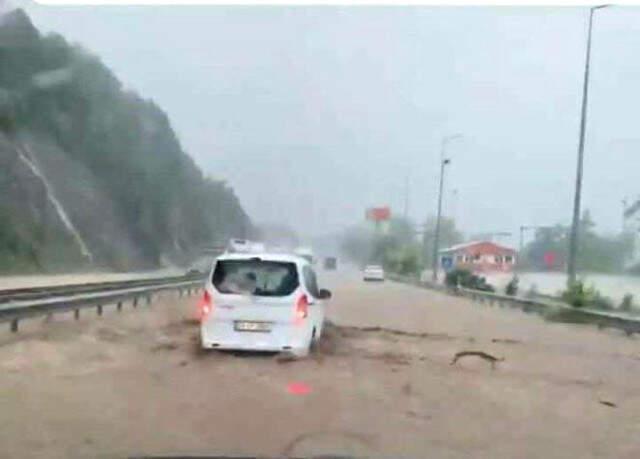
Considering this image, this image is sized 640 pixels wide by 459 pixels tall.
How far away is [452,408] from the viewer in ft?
32.1

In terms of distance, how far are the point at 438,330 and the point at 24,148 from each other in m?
15.3

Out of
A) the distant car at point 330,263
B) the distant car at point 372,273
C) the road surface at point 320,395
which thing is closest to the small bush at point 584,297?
the road surface at point 320,395

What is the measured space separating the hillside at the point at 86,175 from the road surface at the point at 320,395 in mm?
2324

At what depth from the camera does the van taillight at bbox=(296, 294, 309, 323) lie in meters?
13.5

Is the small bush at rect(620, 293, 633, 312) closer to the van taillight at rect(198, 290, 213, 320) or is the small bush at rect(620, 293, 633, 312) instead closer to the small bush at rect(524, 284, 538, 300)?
the small bush at rect(524, 284, 538, 300)

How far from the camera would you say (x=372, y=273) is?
786 inches

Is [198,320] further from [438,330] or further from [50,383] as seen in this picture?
[438,330]

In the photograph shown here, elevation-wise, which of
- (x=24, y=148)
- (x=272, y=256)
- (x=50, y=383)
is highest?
(x=24, y=148)

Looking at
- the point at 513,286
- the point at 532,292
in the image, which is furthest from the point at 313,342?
the point at 532,292

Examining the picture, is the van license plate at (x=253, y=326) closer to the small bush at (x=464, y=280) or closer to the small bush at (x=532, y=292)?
the small bush at (x=532, y=292)

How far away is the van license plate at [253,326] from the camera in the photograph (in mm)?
13156

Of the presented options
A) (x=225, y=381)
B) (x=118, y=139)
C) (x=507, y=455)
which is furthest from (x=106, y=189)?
(x=507, y=455)

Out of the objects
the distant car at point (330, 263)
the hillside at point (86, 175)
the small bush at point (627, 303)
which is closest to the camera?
the hillside at point (86, 175)

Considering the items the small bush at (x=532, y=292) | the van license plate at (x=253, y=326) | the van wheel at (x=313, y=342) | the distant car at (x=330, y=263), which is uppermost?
the distant car at (x=330, y=263)
